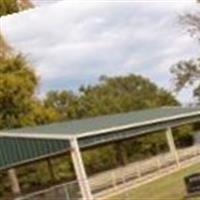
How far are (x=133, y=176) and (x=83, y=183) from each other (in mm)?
6066

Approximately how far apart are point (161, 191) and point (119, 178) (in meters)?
5.53

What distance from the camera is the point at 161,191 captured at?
82.2 feet

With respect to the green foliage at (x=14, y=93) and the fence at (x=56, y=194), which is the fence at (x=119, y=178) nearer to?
the fence at (x=56, y=194)

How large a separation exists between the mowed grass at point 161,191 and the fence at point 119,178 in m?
1.18

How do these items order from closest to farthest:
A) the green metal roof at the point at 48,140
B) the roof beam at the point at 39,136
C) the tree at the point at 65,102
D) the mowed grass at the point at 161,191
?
1. the mowed grass at the point at 161,191
2. the roof beam at the point at 39,136
3. the green metal roof at the point at 48,140
4. the tree at the point at 65,102

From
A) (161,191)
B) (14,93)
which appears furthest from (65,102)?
(161,191)

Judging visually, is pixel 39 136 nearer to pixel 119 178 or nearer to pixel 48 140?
pixel 48 140

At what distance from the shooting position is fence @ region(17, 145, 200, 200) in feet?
77.8

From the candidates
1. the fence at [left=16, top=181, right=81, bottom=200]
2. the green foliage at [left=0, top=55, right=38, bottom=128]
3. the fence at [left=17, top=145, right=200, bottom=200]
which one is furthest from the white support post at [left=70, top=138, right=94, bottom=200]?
the green foliage at [left=0, top=55, right=38, bottom=128]

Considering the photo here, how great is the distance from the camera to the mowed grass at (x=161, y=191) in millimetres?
22842

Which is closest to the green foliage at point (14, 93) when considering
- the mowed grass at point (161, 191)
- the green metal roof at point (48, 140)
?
the green metal roof at point (48, 140)

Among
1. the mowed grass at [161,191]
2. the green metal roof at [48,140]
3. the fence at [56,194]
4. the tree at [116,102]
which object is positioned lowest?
the mowed grass at [161,191]

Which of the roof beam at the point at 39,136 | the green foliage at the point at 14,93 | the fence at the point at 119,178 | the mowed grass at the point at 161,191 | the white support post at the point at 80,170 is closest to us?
the mowed grass at the point at 161,191

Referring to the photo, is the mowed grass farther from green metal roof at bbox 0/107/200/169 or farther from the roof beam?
the roof beam
